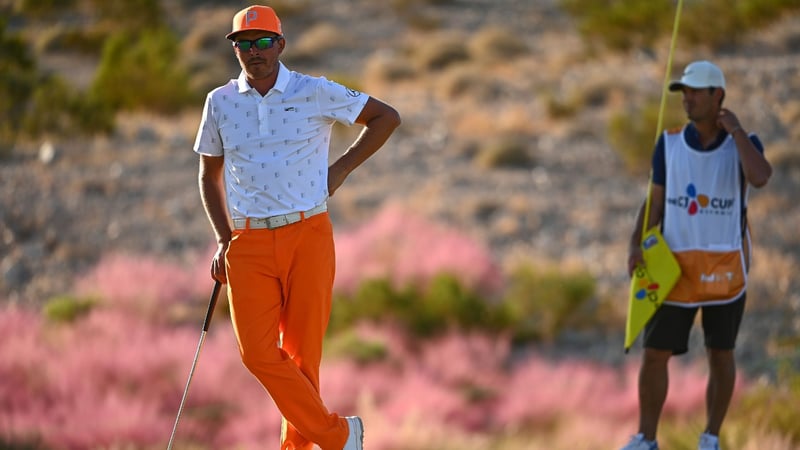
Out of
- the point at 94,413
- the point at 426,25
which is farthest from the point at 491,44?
the point at 94,413

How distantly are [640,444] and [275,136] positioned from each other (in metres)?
2.35

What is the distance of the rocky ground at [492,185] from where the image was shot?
11.5 meters

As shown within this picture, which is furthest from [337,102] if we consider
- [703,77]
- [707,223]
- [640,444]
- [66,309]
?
[66,309]

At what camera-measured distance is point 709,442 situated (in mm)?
5352

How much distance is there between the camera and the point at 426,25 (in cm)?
3678

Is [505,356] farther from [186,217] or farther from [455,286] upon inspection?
[186,217]

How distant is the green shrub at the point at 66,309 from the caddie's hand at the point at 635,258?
563cm

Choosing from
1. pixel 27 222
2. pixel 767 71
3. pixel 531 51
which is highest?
pixel 531 51

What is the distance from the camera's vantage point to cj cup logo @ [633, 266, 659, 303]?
534 cm

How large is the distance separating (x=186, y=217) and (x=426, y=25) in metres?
24.4

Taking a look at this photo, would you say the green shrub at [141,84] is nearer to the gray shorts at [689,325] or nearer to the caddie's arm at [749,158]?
the gray shorts at [689,325]

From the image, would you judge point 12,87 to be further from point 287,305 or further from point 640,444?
point 640,444

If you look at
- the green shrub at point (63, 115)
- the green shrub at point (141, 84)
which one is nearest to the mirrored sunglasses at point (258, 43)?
the green shrub at point (63, 115)

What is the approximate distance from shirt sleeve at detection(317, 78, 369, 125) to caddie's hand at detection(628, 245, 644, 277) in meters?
1.69
